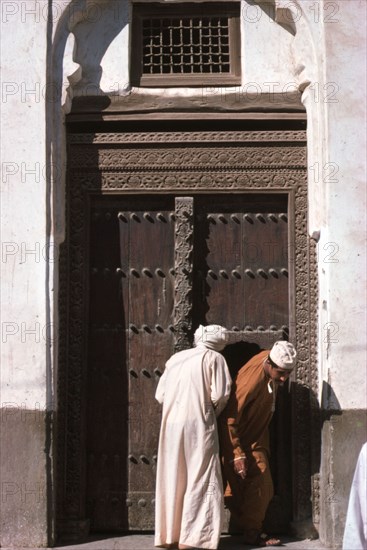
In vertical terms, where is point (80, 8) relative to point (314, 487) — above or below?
above

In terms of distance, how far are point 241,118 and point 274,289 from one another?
3.86 ft

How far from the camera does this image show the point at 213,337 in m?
7.26

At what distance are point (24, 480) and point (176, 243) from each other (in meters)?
1.84

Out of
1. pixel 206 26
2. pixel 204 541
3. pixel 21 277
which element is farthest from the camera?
pixel 206 26

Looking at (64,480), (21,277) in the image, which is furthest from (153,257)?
(64,480)

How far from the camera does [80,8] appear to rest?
25.6ft

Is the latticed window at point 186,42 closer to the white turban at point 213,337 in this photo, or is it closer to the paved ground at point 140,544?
the white turban at point 213,337

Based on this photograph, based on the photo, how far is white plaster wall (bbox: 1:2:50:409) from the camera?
289 inches

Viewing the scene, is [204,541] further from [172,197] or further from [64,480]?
[172,197]

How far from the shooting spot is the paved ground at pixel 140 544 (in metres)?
7.23

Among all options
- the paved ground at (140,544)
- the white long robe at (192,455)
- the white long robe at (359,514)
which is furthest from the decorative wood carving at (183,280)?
the white long robe at (359,514)

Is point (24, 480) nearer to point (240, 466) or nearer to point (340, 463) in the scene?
point (240, 466)

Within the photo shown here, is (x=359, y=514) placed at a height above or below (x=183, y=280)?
below

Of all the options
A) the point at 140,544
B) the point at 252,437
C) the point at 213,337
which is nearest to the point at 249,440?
the point at 252,437
